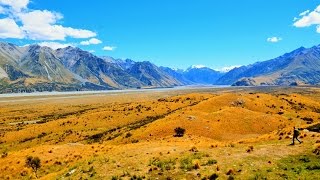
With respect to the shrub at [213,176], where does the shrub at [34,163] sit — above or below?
below

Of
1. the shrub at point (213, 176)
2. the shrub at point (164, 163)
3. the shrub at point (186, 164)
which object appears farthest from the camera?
the shrub at point (164, 163)

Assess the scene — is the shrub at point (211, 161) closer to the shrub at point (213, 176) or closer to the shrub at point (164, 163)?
the shrub at point (164, 163)

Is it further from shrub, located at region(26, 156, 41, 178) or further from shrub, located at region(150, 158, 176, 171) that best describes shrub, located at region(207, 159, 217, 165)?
shrub, located at region(26, 156, 41, 178)

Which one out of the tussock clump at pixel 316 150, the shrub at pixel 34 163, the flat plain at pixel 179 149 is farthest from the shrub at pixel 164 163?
the shrub at pixel 34 163

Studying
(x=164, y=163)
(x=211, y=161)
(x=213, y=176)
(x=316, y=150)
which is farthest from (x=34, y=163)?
(x=316, y=150)

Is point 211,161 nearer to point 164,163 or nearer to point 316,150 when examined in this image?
point 164,163

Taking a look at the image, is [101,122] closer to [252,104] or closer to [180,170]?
[252,104]

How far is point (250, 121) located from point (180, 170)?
58284 mm

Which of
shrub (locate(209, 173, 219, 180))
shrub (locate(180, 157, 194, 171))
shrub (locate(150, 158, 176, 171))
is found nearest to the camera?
shrub (locate(209, 173, 219, 180))

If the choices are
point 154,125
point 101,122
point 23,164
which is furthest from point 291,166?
point 101,122

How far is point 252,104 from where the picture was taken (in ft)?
365

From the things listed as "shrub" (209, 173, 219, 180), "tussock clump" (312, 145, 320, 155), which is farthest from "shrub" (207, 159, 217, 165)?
"tussock clump" (312, 145, 320, 155)

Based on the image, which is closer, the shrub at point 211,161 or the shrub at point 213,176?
the shrub at point 213,176

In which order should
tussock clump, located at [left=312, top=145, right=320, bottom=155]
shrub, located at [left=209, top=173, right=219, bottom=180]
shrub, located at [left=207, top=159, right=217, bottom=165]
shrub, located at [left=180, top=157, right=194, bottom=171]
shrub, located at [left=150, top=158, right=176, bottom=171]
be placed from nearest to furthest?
shrub, located at [left=209, top=173, right=219, bottom=180] → shrub, located at [left=180, top=157, right=194, bottom=171] → tussock clump, located at [left=312, top=145, right=320, bottom=155] → shrub, located at [left=207, top=159, right=217, bottom=165] → shrub, located at [left=150, top=158, right=176, bottom=171]
